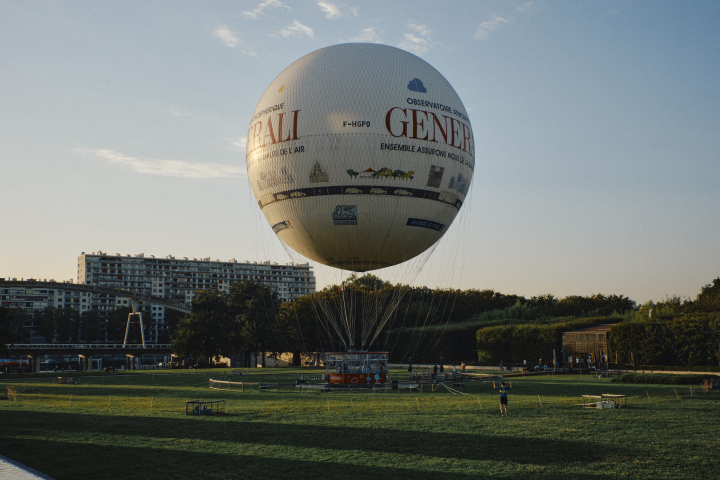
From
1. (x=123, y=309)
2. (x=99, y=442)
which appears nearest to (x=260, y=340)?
(x=99, y=442)

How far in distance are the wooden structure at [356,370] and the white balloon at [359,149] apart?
922cm

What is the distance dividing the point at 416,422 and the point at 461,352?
66974 mm

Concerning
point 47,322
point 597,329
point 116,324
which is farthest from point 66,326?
point 597,329

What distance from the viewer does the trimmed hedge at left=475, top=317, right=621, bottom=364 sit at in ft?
237

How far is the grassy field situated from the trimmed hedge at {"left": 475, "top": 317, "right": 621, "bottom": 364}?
3843cm

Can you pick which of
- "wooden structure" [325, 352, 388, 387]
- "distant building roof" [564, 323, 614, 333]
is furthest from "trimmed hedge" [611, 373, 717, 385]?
"distant building roof" [564, 323, 614, 333]

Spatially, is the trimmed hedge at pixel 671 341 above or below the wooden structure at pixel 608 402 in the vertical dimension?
above

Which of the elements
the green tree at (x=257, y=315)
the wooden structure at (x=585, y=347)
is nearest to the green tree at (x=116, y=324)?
the green tree at (x=257, y=315)

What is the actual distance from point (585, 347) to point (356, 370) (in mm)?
39306

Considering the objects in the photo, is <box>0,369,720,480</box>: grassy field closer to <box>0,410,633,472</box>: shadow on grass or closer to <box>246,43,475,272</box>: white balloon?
<box>0,410,633,472</box>: shadow on grass

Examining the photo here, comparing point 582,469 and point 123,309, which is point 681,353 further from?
point 123,309

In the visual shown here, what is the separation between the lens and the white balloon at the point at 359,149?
1176 inches

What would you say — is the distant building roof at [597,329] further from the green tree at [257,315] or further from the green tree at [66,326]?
the green tree at [66,326]

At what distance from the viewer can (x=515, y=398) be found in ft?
110
